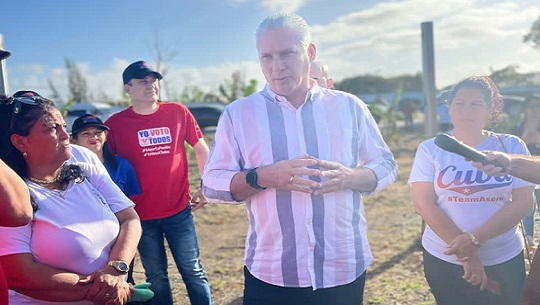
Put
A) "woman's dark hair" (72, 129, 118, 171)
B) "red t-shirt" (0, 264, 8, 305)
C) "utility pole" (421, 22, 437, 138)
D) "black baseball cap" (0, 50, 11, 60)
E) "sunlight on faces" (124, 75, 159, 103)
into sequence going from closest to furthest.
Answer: "red t-shirt" (0, 264, 8, 305), "black baseball cap" (0, 50, 11, 60), "woman's dark hair" (72, 129, 118, 171), "sunlight on faces" (124, 75, 159, 103), "utility pole" (421, 22, 437, 138)

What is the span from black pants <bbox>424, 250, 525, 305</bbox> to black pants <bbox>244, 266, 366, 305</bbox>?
0.71 metres

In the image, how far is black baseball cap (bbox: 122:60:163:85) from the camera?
3414 mm

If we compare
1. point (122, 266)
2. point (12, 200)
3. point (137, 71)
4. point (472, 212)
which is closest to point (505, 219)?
point (472, 212)

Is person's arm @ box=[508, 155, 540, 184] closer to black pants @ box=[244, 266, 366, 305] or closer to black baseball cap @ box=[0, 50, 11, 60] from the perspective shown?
black pants @ box=[244, 266, 366, 305]

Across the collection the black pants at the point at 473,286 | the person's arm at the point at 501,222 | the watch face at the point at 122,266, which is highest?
the watch face at the point at 122,266

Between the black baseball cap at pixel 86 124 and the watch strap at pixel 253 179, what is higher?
the black baseball cap at pixel 86 124

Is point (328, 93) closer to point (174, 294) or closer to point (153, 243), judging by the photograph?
point (153, 243)

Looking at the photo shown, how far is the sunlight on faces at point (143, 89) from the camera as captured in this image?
3383mm

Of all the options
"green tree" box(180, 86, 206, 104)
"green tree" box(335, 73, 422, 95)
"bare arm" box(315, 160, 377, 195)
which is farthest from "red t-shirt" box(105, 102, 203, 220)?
"green tree" box(335, 73, 422, 95)

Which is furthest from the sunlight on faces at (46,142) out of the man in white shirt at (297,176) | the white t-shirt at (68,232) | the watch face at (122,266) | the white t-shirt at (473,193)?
the white t-shirt at (473,193)

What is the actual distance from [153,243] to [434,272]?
6.27 feet

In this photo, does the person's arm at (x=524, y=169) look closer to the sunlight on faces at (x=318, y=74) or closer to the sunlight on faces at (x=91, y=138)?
the sunlight on faces at (x=318, y=74)

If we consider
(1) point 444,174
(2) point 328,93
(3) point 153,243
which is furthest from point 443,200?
(3) point 153,243

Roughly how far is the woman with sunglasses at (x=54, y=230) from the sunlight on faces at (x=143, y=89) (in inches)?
52.1
